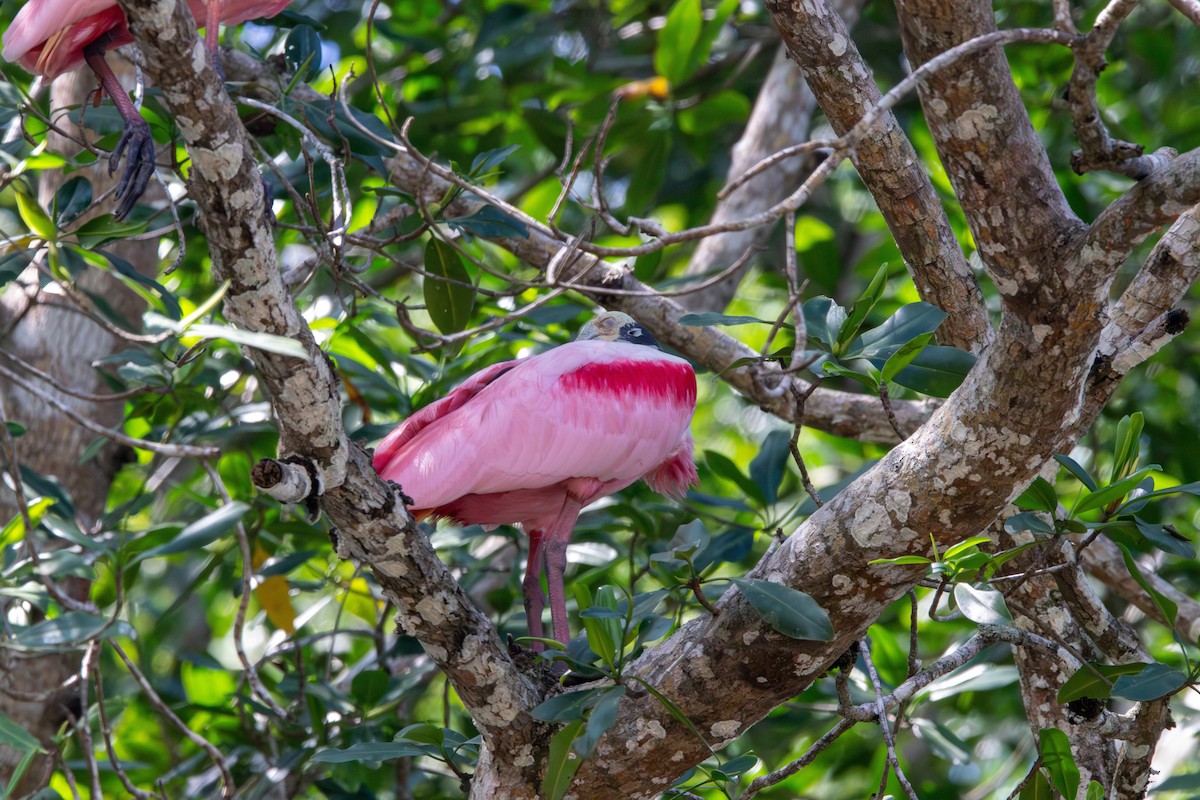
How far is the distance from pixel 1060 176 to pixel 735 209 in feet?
4.12

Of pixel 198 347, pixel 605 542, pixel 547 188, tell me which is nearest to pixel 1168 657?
pixel 605 542

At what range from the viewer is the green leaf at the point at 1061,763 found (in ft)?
7.20

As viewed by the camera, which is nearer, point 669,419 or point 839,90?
point 839,90

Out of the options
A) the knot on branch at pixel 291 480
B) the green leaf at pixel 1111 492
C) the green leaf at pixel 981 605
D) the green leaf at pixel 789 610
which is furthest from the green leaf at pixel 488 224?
the green leaf at pixel 1111 492

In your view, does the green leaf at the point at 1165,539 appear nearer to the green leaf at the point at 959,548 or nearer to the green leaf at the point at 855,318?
the green leaf at the point at 959,548

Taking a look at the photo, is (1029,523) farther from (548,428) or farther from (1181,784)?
(1181,784)

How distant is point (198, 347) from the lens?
1895mm

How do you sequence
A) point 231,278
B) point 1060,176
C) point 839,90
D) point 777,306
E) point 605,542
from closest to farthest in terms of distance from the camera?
1. point 231,278
2. point 839,90
3. point 605,542
4. point 1060,176
5. point 777,306

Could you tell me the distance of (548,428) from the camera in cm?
280

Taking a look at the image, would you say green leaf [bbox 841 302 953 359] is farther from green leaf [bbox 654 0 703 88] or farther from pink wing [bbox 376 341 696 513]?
green leaf [bbox 654 0 703 88]

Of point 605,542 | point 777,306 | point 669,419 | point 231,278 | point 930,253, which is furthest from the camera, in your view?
point 777,306

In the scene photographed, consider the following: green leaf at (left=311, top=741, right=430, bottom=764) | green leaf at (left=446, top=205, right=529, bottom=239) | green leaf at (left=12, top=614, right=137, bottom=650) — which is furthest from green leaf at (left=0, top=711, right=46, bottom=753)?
green leaf at (left=446, top=205, right=529, bottom=239)

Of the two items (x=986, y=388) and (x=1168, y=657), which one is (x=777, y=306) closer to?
(x=1168, y=657)

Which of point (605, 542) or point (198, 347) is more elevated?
point (198, 347)
